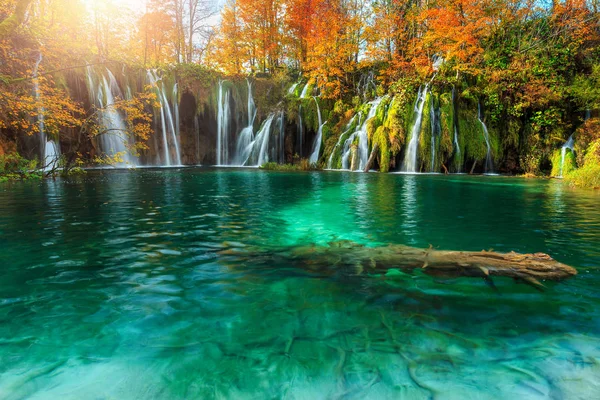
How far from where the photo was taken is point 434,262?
11.8ft

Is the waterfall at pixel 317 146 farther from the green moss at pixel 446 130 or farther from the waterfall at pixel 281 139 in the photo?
the green moss at pixel 446 130

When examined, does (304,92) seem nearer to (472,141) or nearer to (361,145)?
(361,145)

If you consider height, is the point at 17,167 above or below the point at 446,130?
below

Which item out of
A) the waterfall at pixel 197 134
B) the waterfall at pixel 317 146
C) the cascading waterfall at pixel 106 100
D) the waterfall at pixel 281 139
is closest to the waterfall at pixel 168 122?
the waterfall at pixel 197 134

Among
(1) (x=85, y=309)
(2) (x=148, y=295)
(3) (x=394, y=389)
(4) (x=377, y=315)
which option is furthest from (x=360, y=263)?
(1) (x=85, y=309)

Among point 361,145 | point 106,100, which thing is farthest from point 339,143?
point 106,100

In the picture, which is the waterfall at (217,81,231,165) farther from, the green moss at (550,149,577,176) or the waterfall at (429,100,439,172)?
the green moss at (550,149,577,176)

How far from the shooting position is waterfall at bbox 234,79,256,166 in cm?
2678

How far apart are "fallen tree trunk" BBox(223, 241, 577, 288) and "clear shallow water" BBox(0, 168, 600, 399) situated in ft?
0.53

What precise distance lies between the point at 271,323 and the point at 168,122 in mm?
26250

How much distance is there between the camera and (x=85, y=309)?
272cm

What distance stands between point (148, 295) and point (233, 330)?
1.09 metres

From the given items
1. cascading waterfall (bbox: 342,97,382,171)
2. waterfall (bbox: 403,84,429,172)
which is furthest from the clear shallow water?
cascading waterfall (bbox: 342,97,382,171)

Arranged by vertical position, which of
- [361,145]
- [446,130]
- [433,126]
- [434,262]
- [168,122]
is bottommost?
[434,262]
